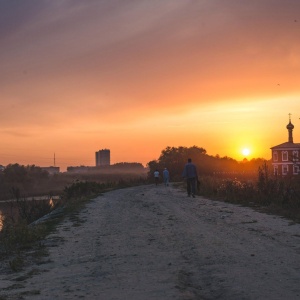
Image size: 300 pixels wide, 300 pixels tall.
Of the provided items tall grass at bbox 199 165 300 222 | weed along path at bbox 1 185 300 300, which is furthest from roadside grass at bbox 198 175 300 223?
weed along path at bbox 1 185 300 300

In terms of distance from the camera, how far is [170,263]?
738 cm

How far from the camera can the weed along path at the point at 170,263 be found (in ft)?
19.0

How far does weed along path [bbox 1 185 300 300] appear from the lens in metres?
5.78

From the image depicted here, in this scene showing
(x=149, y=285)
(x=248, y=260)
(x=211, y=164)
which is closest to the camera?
(x=149, y=285)

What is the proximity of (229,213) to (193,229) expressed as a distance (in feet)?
13.9

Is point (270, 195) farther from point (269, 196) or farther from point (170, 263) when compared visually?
point (170, 263)

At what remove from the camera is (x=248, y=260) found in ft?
24.3

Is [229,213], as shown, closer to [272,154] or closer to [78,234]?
[78,234]

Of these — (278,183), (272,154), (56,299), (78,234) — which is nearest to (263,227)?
(78,234)

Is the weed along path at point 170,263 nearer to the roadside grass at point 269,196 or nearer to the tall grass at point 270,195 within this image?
the roadside grass at point 269,196

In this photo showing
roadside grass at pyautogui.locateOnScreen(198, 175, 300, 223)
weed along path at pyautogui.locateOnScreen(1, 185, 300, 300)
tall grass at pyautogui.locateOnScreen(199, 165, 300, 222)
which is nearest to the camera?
weed along path at pyautogui.locateOnScreen(1, 185, 300, 300)

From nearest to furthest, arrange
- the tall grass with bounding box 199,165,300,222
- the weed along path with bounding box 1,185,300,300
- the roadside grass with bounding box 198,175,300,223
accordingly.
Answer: the weed along path with bounding box 1,185,300,300
the roadside grass with bounding box 198,175,300,223
the tall grass with bounding box 199,165,300,222

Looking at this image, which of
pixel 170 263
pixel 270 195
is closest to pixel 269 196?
pixel 270 195

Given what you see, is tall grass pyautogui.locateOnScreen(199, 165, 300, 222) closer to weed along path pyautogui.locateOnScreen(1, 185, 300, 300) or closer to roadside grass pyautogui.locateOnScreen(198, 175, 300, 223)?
roadside grass pyautogui.locateOnScreen(198, 175, 300, 223)
